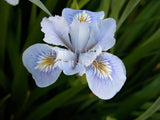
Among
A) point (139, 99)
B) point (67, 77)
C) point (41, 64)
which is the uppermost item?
point (41, 64)

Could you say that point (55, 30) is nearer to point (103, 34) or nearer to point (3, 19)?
point (103, 34)

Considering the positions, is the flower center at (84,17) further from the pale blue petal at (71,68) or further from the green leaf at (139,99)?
the green leaf at (139,99)

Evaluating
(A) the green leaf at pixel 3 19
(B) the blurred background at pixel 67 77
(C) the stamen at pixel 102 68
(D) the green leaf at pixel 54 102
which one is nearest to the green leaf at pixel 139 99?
(B) the blurred background at pixel 67 77

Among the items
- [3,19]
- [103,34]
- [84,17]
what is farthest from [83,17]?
[3,19]

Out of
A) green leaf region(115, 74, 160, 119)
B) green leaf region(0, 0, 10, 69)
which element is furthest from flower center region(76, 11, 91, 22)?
green leaf region(115, 74, 160, 119)

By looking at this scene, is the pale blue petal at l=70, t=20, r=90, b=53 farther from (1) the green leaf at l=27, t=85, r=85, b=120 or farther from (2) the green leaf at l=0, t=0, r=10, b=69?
(2) the green leaf at l=0, t=0, r=10, b=69

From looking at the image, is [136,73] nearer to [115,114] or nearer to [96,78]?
[115,114]

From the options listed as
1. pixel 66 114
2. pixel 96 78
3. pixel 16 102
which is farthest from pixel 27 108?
pixel 96 78
